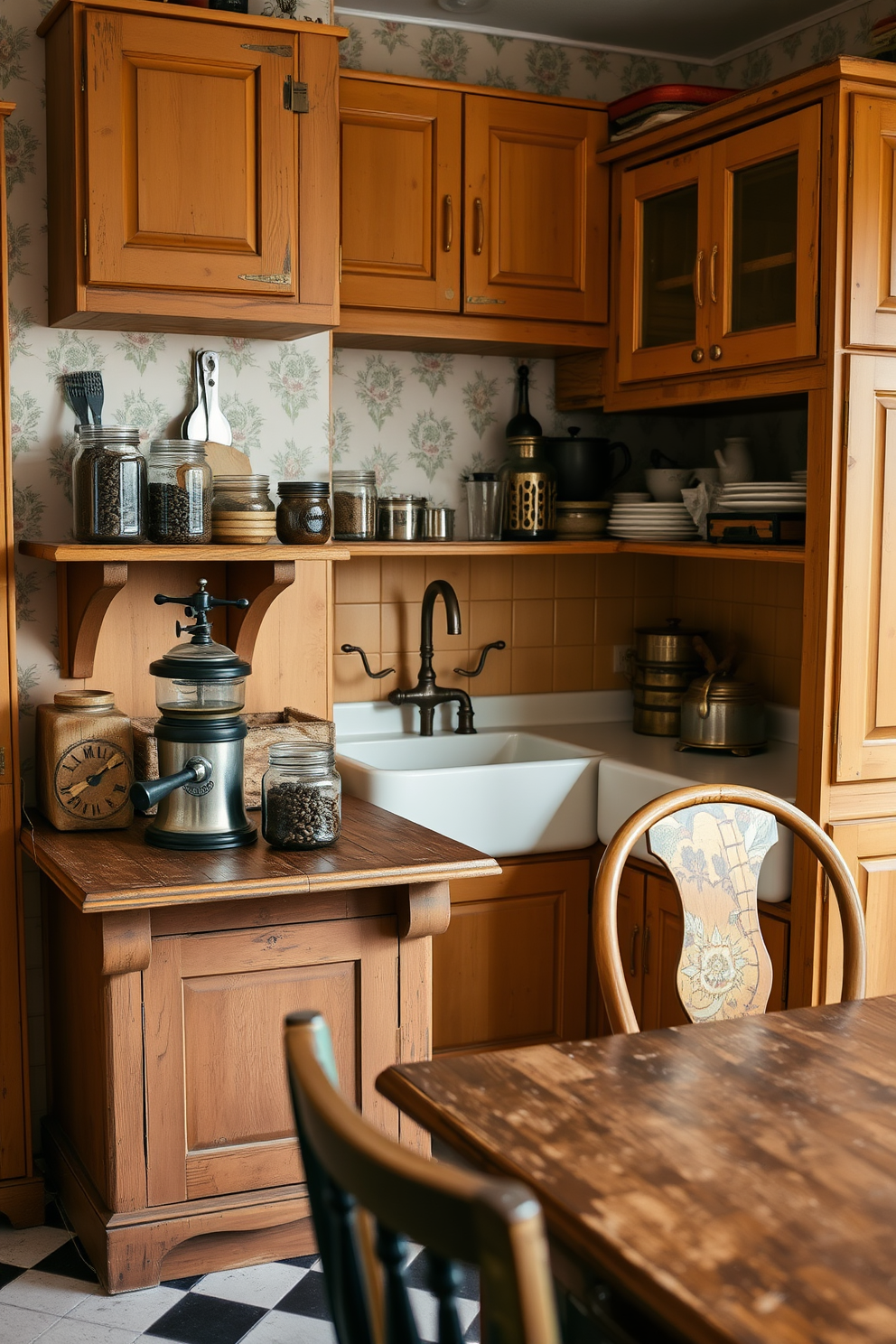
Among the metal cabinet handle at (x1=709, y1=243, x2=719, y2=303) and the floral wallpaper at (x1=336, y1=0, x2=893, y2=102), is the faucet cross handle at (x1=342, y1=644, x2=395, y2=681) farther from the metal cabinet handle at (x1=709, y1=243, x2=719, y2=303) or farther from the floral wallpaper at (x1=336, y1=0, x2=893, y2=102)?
the floral wallpaper at (x1=336, y1=0, x2=893, y2=102)

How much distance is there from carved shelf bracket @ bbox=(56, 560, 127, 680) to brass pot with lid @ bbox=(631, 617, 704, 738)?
148 centimetres

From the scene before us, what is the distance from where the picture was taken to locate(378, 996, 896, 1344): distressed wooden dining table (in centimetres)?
99

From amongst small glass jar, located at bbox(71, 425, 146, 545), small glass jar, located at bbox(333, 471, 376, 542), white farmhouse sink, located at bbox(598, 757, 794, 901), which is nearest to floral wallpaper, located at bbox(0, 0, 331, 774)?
small glass jar, located at bbox(71, 425, 146, 545)

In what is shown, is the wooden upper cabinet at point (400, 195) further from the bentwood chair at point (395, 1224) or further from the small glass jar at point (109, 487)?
the bentwood chair at point (395, 1224)

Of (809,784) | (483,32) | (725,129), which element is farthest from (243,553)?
(483,32)

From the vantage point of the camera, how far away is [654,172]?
313 centimetres

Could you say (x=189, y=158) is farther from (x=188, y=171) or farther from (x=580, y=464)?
(x=580, y=464)

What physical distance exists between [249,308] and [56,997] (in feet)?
4.65

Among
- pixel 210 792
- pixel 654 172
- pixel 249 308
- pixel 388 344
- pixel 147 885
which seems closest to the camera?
pixel 147 885

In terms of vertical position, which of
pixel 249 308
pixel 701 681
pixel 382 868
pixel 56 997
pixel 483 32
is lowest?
pixel 56 997

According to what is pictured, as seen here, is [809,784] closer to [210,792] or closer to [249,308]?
[210,792]

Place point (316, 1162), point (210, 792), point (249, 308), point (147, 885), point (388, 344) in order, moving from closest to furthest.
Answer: point (316, 1162), point (147, 885), point (210, 792), point (249, 308), point (388, 344)

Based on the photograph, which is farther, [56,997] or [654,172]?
[654,172]

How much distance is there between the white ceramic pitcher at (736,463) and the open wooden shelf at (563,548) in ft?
0.66
